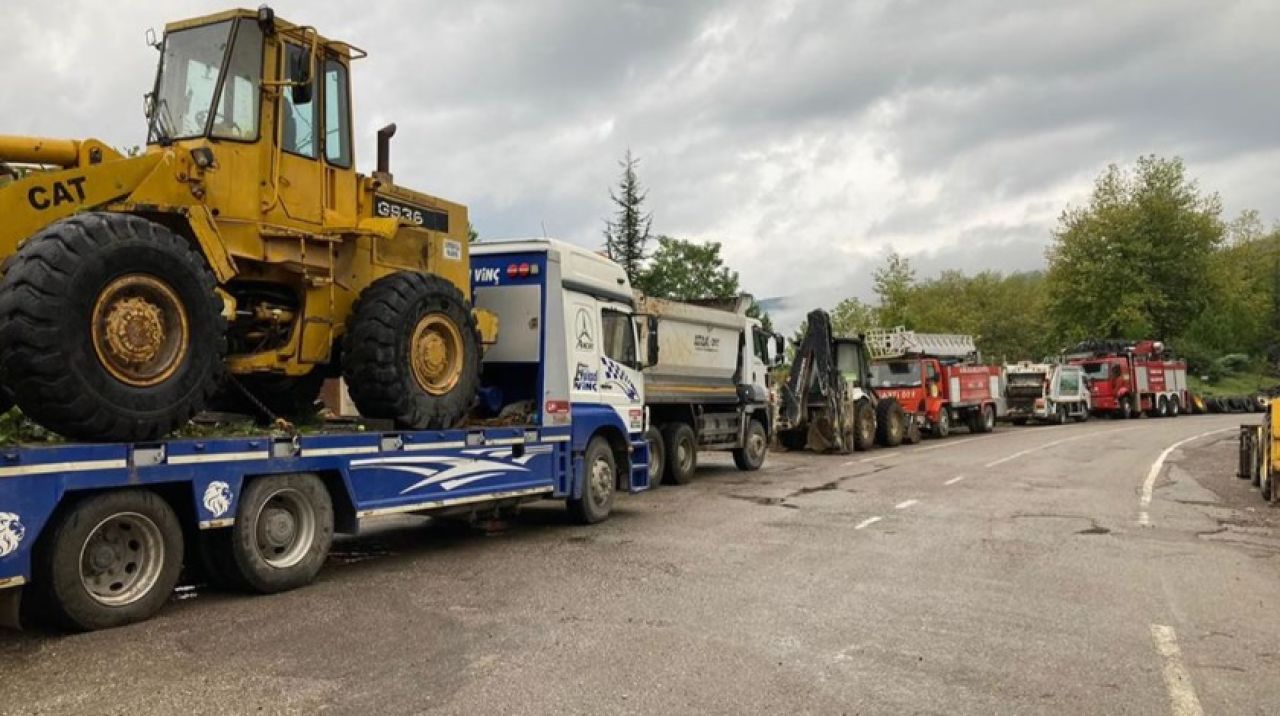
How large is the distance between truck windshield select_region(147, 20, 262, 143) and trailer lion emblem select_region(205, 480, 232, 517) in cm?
281

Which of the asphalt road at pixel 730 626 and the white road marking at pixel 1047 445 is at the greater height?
the white road marking at pixel 1047 445

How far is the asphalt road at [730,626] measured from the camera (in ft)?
16.2

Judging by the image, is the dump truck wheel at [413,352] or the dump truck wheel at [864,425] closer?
the dump truck wheel at [413,352]

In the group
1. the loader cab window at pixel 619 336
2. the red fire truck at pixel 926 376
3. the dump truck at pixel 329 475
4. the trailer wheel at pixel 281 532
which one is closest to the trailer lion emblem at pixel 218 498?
the dump truck at pixel 329 475

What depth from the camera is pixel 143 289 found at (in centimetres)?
634

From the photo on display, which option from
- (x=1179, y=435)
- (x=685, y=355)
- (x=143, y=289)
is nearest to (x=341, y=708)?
(x=143, y=289)

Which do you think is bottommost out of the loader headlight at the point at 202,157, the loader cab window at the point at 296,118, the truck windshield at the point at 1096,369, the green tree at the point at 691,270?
the truck windshield at the point at 1096,369

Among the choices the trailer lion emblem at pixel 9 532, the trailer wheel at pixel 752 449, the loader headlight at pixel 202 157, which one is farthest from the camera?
the trailer wheel at pixel 752 449

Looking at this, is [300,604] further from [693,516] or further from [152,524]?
[693,516]

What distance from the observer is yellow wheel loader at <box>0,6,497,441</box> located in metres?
5.93

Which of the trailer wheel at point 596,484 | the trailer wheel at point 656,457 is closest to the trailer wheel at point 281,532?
the trailer wheel at point 596,484

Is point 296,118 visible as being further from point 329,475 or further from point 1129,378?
point 1129,378

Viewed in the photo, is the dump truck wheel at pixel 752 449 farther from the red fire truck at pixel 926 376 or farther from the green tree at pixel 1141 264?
the green tree at pixel 1141 264

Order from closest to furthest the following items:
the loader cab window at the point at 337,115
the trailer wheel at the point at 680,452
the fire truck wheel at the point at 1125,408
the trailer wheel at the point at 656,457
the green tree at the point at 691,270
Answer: the loader cab window at the point at 337,115 < the trailer wheel at the point at 656,457 < the trailer wheel at the point at 680,452 < the fire truck wheel at the point at 1125,408 < the green tree at the point at 691,270
